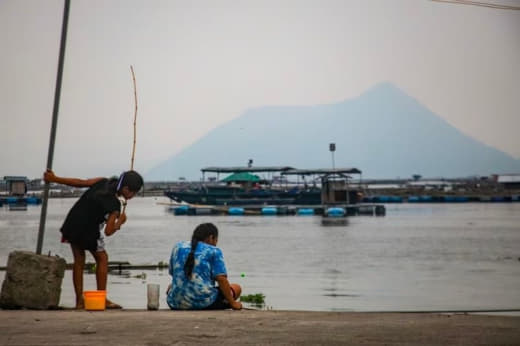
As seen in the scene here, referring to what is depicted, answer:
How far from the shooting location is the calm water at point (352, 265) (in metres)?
15.4

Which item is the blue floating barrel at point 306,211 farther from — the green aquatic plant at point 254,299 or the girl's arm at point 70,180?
the girl's arm at point 70,180

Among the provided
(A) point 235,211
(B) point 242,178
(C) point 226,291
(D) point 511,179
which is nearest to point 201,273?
(C) point 226,291

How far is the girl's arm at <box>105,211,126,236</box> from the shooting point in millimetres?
8469

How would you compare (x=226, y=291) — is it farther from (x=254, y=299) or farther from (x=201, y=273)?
(x=254, y=299)

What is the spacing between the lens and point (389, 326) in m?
7.06

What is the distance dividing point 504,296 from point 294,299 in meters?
3.86

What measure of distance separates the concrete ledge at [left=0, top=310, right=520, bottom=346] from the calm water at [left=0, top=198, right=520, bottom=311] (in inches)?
208

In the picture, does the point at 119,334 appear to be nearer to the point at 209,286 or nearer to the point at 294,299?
the point at 209,286

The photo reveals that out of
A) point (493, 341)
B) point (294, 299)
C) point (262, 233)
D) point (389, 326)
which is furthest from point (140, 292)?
point (262, 233)

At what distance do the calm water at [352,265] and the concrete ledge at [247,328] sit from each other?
5275 millimetres

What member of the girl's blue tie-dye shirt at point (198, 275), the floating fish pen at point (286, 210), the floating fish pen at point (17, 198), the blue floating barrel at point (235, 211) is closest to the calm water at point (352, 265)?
the girl's blue tie-dye shirt at point (198, 275)

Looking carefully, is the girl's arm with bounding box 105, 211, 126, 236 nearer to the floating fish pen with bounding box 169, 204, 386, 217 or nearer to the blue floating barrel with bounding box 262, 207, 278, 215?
the floating fish pen with bounding box 169, 204, 386, 217

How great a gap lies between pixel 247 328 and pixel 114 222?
7.14ft

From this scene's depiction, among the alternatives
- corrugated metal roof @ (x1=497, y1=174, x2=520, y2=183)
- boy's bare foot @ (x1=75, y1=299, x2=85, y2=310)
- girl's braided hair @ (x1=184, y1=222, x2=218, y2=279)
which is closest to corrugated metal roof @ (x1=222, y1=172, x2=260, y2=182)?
corrugated metal roof @ (x1=497, y1=174, x2=520, y2=183)
